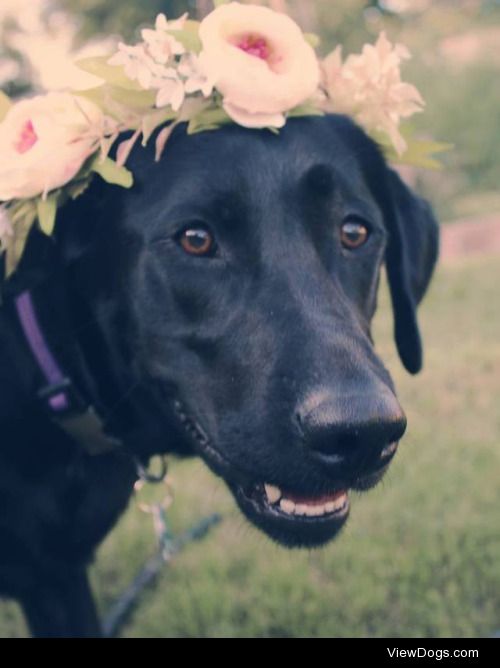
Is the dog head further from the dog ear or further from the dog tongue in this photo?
the dog ear

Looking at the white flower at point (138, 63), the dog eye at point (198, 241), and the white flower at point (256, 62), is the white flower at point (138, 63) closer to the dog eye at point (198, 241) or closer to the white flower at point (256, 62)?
the white flower at point (256, 62)

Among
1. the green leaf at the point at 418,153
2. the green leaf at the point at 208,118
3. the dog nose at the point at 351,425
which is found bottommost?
the green leaf at the point at 418,153

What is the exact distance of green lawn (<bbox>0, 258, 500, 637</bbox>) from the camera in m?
2.41

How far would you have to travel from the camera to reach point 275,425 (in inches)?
63.4

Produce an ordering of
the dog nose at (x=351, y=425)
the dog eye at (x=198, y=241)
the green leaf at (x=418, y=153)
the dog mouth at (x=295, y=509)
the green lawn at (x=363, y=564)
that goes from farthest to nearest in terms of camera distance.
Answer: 1. the green lawn at (x=363, y=564)
2. the green leaf at (x=418, y=153)
3. the dog eye at (x=198, y=241)
4. the dog mouth at (x=295, y=509)
5. the dog nose at (x=351, y=425)

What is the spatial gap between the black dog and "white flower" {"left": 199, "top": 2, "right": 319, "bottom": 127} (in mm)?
106

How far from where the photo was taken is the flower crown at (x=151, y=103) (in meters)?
1.80


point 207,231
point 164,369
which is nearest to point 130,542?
point 164,369

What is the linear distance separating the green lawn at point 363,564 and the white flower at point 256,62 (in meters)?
0.89

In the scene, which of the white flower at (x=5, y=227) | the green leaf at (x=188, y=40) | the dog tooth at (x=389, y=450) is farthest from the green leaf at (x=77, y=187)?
the dog tooth at (x=389, y=450)

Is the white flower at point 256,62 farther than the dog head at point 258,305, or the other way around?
the white flower at point 256,62

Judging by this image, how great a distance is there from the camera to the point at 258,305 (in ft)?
5.69
